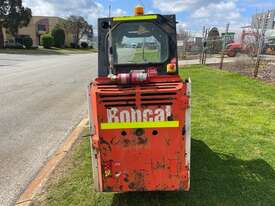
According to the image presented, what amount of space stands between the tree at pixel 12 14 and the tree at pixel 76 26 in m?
29.7

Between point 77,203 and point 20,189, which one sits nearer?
point 77,203

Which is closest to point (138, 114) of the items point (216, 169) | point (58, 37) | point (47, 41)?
point (216, 169)

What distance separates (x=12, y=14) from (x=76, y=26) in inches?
1302

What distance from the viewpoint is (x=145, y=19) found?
197 inches

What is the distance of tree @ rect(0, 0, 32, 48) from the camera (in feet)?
176

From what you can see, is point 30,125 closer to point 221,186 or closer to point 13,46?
point 221,186

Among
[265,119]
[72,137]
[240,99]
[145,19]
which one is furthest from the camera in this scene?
[240,99]

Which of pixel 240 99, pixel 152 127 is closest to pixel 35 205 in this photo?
pixel 152 127

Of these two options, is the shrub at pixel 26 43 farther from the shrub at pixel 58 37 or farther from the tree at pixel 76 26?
the tree at pixel 76 26

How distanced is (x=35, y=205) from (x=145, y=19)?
278cm

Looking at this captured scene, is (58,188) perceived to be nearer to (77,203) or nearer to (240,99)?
(77,203)

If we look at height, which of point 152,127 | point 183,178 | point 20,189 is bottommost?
point 20,189

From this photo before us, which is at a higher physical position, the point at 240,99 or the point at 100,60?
the point at 100,60

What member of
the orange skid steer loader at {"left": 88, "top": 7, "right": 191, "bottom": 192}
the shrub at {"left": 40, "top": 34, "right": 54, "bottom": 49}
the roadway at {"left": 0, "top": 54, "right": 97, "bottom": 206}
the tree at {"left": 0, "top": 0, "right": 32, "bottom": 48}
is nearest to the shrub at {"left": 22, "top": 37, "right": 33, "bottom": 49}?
the tree at {"left": 0, "top": 0, "right": 32, "bottom": 48}
